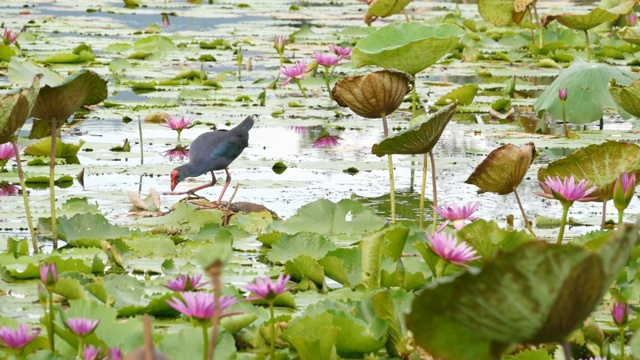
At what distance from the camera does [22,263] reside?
9.03ft

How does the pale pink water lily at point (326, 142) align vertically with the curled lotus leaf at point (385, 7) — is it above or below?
below

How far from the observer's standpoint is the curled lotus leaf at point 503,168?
2775 mm

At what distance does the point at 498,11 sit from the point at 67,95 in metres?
6.04

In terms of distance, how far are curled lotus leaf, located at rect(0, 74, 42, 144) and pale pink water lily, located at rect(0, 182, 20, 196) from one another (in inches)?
41.4

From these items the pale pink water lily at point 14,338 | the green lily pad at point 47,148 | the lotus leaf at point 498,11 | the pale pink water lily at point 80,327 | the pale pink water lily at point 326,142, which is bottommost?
the pale pink water lily at point 326,142

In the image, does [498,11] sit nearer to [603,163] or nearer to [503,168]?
[603,163]

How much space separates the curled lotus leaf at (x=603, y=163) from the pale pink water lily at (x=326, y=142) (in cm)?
209

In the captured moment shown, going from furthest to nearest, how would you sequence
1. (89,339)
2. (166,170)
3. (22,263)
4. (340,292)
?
(166,170), (22,263), (340,292), (89,339)

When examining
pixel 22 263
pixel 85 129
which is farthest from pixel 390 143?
pixel 85 129

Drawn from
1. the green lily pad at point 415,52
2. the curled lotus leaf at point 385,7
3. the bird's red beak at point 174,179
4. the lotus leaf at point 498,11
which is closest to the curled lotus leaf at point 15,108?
the bird's red beak at point 174,179

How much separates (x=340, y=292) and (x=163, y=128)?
9.73ft

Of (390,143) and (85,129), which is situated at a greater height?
(390,143)

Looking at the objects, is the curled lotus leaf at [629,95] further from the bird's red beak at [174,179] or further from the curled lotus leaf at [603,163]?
the bird's red beak at [174,179]

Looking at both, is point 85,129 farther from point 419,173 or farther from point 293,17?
point 293,17
